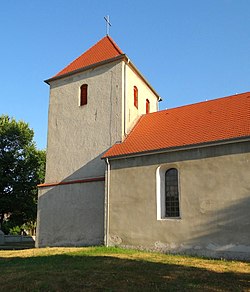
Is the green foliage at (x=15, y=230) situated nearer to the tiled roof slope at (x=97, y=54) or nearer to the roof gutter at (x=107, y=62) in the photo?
the roof gutter at (x=107, y=62)

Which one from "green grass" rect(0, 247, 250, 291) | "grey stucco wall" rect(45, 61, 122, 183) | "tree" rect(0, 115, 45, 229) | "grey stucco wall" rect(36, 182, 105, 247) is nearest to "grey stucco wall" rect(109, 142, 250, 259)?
"green grass" rect(0, 247, 250, 291)

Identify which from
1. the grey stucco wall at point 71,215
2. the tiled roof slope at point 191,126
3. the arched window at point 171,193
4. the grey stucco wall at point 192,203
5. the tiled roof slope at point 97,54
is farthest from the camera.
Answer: the tiled roof slope at point 97,54

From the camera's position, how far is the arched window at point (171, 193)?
1434 cm

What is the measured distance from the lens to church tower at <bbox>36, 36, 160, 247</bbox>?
17.3m

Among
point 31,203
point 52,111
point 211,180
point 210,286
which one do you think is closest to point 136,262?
point 210,286

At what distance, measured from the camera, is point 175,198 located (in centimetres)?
1446

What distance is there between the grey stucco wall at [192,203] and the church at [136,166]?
0.13 feet

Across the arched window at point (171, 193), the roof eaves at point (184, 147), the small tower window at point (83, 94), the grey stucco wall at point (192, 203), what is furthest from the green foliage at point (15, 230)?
the arched window at point (171, 193)

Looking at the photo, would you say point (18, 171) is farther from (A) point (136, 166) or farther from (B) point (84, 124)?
(A) point (136, 166)

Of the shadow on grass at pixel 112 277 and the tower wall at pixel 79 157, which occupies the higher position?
the tower wall at pixel 79 157

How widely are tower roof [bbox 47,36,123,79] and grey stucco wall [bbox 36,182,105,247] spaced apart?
767 centimetres

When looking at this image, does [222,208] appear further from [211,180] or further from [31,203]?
[31,203]

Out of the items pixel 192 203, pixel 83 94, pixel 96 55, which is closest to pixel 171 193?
pixel 192 203

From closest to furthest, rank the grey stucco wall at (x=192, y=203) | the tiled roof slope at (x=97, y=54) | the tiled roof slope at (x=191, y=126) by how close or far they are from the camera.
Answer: the grey stucco wall at (x=192, y=203), the tiled roof slope at (x=191, y=126), the tiled roof slope at (x=97, y=54)
